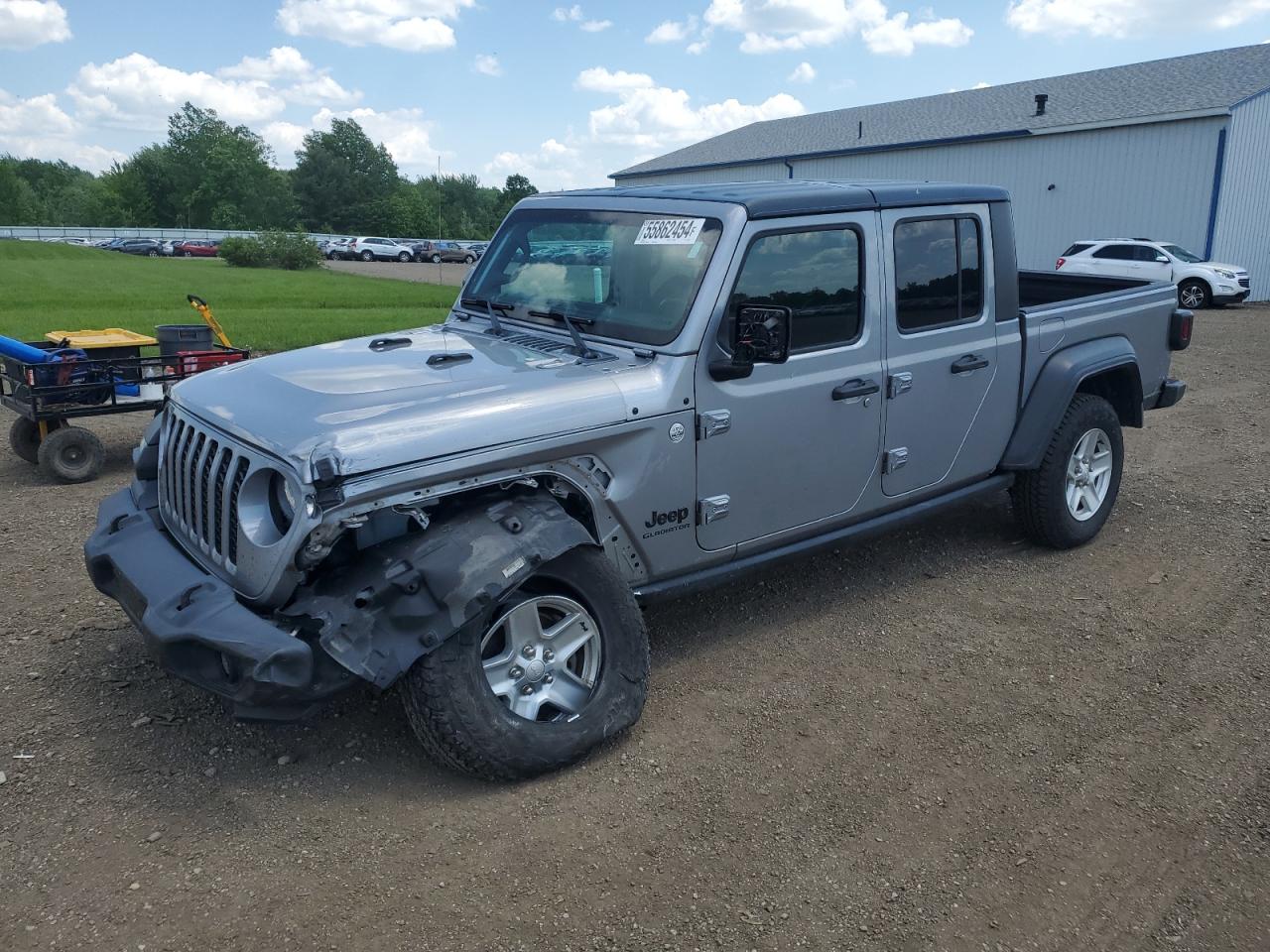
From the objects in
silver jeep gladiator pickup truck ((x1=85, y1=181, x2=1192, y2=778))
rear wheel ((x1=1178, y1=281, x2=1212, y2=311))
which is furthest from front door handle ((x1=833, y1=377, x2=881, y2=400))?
rear wheel ((x1=1178, y1=281, x2=1212, y2=311))

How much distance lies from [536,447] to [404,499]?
20.1 inches

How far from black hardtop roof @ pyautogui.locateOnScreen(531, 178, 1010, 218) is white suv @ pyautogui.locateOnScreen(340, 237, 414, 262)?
55688mm

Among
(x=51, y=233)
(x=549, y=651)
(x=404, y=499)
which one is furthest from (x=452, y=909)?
(x=51, y=233)

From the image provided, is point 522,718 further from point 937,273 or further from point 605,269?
point 937,273

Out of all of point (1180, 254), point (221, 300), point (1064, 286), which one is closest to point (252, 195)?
point (221, 300)

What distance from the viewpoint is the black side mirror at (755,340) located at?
3.86 meters

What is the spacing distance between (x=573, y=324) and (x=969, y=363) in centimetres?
205

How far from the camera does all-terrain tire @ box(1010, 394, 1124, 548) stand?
5672 mm

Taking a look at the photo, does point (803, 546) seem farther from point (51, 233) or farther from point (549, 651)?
point (51, 233)

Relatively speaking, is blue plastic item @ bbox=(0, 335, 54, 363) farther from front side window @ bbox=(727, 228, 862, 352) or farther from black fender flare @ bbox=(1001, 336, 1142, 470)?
black fender flare @ bbox=(1001, 336, 1142, 470)

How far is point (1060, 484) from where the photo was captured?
575 centimetres

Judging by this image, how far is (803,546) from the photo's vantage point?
4.61 meters

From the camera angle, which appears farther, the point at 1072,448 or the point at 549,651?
the point at 1072,448

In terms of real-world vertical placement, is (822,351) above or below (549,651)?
above
